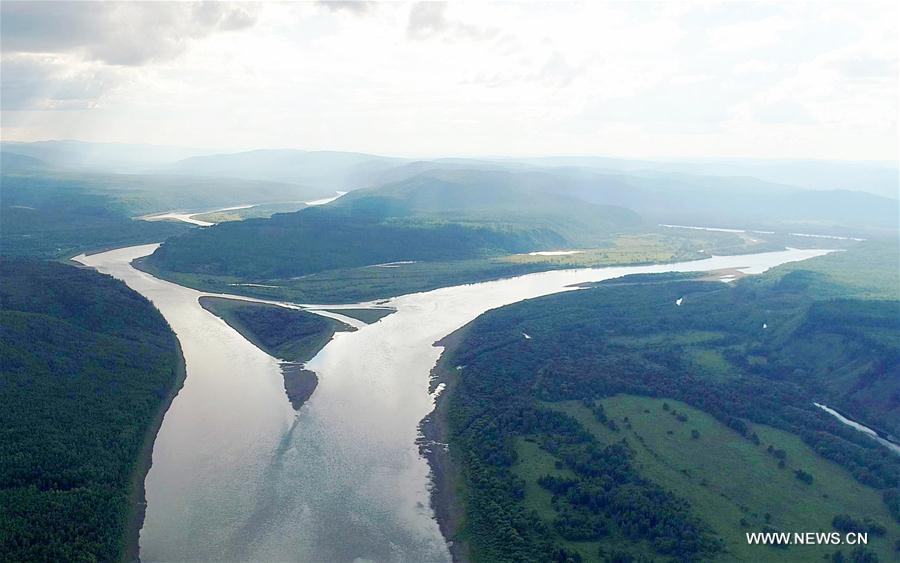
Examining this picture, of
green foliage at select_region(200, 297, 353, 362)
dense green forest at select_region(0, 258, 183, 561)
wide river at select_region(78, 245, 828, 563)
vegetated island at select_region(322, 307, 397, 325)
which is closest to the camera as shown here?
dense green forest at select_region(0, 258, 183, 561)

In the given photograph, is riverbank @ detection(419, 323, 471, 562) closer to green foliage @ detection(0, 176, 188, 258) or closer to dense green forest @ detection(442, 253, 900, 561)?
dense green forest @ detection(442, 253, 900, 561)

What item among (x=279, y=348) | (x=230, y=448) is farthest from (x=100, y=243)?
(x=230, y=448)

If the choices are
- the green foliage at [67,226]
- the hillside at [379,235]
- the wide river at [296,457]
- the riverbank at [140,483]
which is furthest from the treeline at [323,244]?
the riverbank at [140,483]

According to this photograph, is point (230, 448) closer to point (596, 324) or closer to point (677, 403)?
point (677, 403)

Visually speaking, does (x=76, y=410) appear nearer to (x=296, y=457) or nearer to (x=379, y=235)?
(x=296, y=457)

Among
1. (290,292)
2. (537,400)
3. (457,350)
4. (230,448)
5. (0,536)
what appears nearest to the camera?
(0,536)

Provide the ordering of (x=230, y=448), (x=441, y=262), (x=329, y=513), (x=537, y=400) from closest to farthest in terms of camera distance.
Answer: (x=329, y=513), (x=230, y=448), (x=537, y=400), (x=441, y=262)

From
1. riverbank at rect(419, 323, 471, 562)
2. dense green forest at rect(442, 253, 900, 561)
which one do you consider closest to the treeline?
dense green forest at rect(442, 253, 900, 561)
